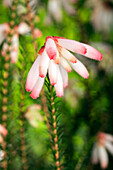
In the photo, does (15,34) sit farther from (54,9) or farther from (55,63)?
(54,9)

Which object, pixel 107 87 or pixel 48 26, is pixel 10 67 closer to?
pixel 107 87

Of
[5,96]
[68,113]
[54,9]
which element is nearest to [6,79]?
[5,96]

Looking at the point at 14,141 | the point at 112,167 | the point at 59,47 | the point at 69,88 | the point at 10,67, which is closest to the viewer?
the point at 59,47

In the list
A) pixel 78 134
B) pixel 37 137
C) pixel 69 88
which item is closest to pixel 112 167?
pixel 78 134

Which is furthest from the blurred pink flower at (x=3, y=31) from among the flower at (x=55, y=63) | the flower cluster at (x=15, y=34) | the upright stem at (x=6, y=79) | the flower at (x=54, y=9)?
the flower at (x=54, y=9)

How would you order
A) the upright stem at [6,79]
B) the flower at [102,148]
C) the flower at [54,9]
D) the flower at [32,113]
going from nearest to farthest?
1. the upright stem at [6,79]
2. the flower at [32,113]
3. the flower at [102,148]
4. the flower at [54,9]

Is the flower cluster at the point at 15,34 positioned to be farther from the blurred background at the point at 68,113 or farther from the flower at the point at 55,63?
the flower at the point at 55,63
